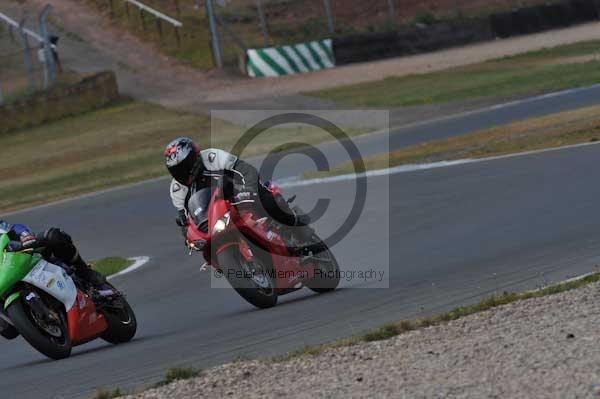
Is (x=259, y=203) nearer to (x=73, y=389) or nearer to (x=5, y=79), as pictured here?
(x=73, y=389)

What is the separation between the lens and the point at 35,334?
29.9ft

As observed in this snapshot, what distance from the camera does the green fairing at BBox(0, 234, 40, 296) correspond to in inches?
361

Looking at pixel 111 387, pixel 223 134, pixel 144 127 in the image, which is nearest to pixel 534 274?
pixel 111 387

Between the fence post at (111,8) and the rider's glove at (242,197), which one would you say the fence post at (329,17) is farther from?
the rider's glove at (242,197)

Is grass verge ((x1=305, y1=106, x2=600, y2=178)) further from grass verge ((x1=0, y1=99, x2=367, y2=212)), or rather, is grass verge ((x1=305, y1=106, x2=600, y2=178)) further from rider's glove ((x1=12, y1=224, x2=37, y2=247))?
rider's glove ((x1=12, y1=224, x2=37, y2=247))

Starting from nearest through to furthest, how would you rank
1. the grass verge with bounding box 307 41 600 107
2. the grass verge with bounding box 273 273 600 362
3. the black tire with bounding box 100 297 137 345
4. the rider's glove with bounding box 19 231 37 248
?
the grass verge with bounding box 273 273 600 362
the rider's glove with bounding box 19 231 37 248
the black tire with bounding box 100 297 137 345
the grass verge with bounding box 307 41 600 107

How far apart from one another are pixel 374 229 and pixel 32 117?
937 inches

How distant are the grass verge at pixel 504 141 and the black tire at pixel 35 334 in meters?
10.1

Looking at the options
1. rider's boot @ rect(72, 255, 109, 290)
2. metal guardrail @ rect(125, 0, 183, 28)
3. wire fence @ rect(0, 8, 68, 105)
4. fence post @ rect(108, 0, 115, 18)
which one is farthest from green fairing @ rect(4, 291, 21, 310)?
fence post @ rect(108, 0, 115, 18)

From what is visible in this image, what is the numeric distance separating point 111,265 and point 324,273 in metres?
5.06

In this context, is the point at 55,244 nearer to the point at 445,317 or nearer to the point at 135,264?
the point at 445,317

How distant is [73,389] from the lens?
26.0ft

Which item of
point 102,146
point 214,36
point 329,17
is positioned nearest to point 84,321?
point 102,146

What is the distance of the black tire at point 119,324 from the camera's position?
32.7ft
